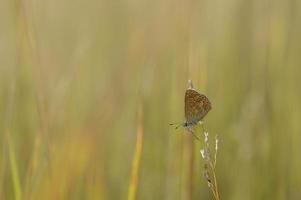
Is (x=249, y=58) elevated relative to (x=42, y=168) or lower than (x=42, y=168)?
elevated

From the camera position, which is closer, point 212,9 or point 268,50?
point 268,50

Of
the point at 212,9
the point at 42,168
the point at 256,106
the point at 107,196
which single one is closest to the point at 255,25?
the point at 212,9

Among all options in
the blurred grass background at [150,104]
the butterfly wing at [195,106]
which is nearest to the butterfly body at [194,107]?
the butterfly wing at [195,106]

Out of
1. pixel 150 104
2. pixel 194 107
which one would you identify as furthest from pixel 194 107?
pixel 150 104

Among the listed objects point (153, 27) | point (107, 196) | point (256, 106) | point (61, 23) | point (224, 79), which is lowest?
point (107, 196)

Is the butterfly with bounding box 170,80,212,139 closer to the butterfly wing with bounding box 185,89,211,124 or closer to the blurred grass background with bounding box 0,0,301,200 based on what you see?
the butterfly wing with bounding box 185,89,211,124

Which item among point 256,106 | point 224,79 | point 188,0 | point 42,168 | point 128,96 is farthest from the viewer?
point 224,79

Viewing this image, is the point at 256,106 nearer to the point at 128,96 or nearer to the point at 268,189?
the point at 268,189

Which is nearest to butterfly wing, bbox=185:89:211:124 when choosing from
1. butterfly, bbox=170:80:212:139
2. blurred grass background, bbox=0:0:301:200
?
butterfly, bbox=170:80:212:139
